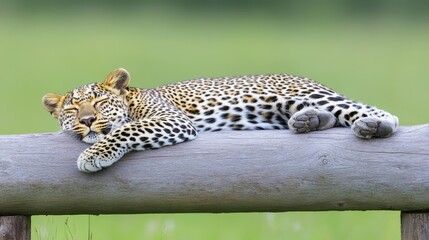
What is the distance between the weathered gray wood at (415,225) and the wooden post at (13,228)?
1.82 meters

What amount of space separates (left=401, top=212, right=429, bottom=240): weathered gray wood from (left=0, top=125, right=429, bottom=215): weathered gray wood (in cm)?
10

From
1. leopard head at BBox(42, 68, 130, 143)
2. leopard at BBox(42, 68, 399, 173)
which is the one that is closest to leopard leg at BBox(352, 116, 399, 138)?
leopard at BBox(42, 68, 399, 173)

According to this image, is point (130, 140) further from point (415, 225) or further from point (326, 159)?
point (415, 225)

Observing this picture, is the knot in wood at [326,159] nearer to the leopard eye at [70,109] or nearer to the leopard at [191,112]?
the leopard at [191,112]

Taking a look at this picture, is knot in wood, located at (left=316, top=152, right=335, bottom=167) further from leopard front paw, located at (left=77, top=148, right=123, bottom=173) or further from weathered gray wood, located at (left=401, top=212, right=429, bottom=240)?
leopard front paw, located at (left=77, top=148, right=123, bottom=173)

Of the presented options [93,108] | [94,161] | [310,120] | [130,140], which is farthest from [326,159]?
[93,108]

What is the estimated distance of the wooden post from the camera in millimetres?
6129

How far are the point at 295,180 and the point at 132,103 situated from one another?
1278mm

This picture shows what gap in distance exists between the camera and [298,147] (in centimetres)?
597

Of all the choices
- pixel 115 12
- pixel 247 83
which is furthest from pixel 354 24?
pixel 247 83

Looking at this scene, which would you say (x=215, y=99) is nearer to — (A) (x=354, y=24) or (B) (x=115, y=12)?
(A) (x=354, y=24)

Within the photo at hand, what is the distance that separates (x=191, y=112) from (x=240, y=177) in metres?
1.05

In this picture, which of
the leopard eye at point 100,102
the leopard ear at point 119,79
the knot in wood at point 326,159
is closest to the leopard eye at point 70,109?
the leopard eye at point 100,102

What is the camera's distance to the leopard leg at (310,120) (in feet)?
19.9
